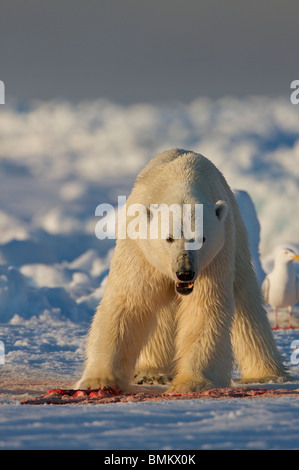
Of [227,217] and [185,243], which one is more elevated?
[227,217]

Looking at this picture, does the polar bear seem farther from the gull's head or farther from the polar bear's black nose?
the gull's head

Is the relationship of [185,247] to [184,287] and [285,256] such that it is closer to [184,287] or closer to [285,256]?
[184,287]

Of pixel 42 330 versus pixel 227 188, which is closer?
pixel 227 188

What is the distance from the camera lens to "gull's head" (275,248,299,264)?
1306cm

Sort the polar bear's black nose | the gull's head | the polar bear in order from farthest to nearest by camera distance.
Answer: the gull's head < the polar bear < the polar bear's black nose

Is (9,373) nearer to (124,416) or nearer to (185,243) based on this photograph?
(185,243)

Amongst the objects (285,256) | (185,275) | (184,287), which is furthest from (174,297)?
(285,256)

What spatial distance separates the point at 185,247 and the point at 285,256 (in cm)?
972

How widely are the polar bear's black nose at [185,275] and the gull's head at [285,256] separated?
9405 millimetres

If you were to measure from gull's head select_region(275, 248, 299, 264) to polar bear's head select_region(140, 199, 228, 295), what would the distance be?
8983 mm

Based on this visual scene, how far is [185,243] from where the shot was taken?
394 cm

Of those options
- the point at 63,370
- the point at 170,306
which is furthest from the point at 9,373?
the point at 170,306

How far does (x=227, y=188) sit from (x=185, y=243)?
1.47 metres

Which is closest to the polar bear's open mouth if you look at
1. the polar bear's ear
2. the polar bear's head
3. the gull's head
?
the polar bear's head
